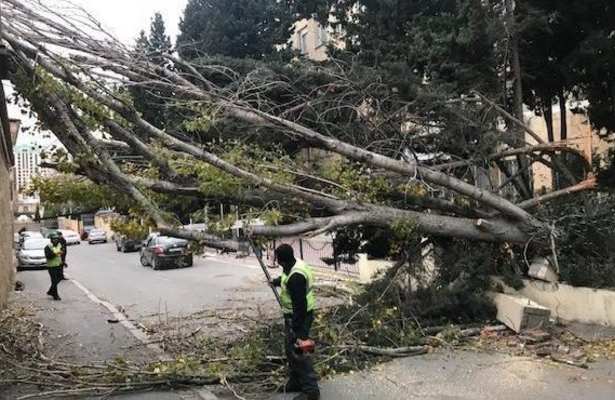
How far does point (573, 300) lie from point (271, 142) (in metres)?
5.13

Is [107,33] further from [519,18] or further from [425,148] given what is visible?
[519,18]

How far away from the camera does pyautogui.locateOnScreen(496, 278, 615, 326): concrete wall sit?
870 cm

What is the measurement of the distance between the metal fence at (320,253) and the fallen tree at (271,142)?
1.25ft

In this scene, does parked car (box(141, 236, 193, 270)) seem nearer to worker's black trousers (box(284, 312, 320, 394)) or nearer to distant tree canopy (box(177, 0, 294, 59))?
distant tree canopy (box(177, 0, 294, 59))

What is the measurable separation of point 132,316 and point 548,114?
988cm

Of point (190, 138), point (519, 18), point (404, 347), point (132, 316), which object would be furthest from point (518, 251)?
point (132, 316)

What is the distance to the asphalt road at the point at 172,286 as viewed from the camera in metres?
14.7

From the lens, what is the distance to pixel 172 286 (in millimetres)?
18922

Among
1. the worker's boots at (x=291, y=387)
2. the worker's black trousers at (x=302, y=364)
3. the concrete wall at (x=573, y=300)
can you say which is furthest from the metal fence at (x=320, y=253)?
the concrete wall at (x=573, y=300)

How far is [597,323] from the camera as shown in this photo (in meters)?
8.80

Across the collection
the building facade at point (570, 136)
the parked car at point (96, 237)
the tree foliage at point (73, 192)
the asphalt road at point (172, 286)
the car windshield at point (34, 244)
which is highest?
the building facade at point (570, 136)

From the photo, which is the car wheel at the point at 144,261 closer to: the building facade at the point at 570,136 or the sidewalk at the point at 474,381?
the building facade at the point at 570,136

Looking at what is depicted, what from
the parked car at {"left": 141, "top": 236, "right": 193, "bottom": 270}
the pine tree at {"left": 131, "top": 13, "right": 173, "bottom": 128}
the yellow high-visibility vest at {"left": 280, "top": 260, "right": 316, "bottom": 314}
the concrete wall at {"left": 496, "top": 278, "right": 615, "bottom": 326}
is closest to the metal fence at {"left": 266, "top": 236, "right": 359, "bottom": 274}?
the yellow high-visibility vest at {"left": 280, "top": 260, "right": 316, "bottom": 314}

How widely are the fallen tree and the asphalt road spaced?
15.0ft
